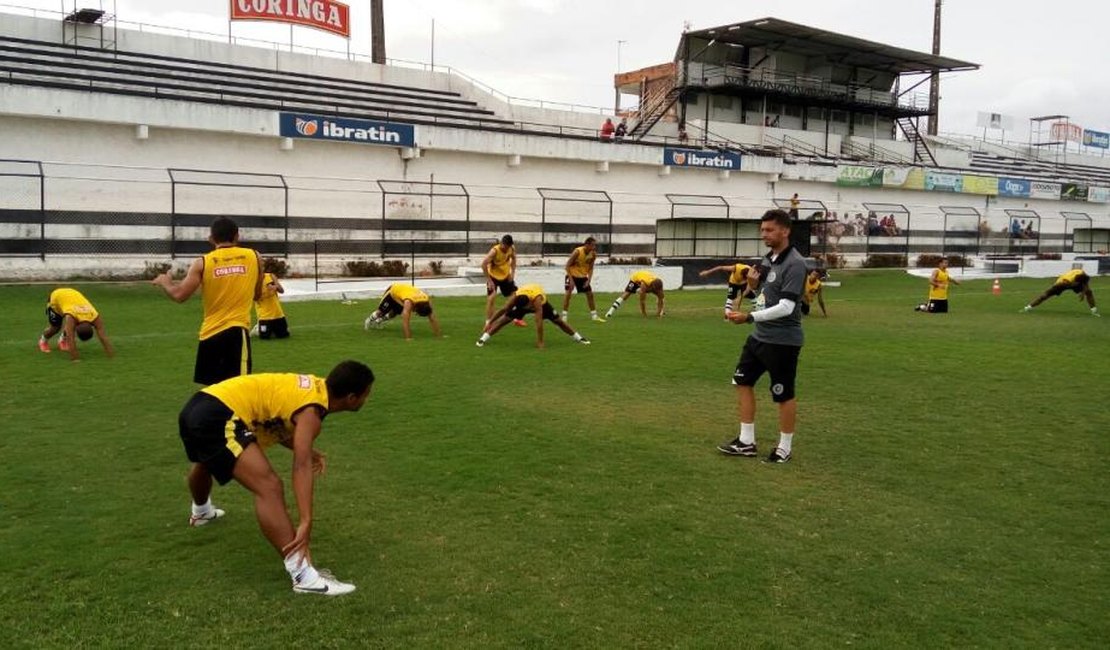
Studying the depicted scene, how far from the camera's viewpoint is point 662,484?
660 cm

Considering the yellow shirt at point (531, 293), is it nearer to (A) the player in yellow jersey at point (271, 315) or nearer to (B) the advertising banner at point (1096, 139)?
(A) the player in yellow jersey at point (271, 315)

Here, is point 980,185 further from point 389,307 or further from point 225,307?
point 225,307

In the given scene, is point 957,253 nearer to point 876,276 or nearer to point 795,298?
point 876,276

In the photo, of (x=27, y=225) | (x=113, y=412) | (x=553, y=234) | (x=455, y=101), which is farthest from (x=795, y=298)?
(x=455, y=101)

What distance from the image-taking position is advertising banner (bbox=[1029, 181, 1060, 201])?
4762 centimetres

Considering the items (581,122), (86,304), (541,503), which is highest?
(581,122)

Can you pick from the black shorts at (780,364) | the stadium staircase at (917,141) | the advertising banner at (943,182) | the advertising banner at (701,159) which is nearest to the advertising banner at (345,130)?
the advertising banner at (701,159)

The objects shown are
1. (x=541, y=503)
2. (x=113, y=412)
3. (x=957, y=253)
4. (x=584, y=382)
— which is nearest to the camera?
(x=541, y=503)

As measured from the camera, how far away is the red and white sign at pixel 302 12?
113ft

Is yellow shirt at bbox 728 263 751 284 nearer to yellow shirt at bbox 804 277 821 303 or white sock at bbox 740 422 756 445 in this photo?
yellow shirt at bbox 804 277 821 303

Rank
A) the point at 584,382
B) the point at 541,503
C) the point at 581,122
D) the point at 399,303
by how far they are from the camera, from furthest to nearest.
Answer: the point at 581,122, the point at 399,303, the point at 584,382, the point at 541,503

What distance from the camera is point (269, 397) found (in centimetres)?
459

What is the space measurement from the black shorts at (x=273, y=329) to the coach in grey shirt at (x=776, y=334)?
8733 mm

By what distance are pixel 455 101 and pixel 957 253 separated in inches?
1018
